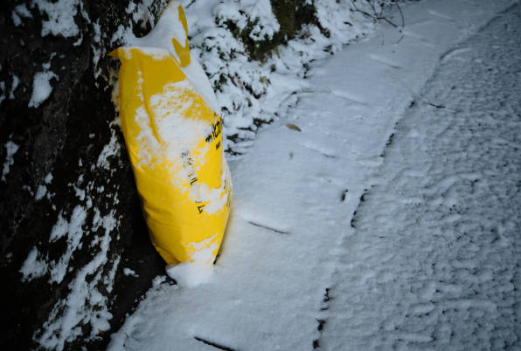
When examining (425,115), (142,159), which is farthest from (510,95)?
(142,159)

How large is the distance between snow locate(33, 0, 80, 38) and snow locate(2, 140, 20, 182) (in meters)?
0.28

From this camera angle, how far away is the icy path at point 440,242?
39.7 inches

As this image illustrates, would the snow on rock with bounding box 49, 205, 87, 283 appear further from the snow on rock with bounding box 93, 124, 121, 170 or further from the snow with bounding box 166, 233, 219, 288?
the snow with bounding box 166, 233, 219, 288

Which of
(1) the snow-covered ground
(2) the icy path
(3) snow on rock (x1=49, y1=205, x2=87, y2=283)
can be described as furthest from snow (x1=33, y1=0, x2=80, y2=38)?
(2) the icy path

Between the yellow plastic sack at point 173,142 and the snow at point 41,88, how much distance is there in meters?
0.20

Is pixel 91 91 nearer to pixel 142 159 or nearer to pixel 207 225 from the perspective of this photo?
pixel 142 159

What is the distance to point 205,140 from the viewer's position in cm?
101

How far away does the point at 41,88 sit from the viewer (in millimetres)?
724

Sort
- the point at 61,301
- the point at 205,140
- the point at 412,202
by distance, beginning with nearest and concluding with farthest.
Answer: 1. the point at 61,301
2. the point at 205,140
3. the point at 412,202

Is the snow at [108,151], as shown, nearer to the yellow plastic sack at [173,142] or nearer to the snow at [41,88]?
the yellow plastic sack at [173,142]

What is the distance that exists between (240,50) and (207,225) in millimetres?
1494

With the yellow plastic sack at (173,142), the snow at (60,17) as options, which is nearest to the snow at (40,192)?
the yellow plastic sack at (173,142)

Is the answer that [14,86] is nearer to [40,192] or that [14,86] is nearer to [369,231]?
[40,192]

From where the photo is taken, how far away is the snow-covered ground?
1002mm
